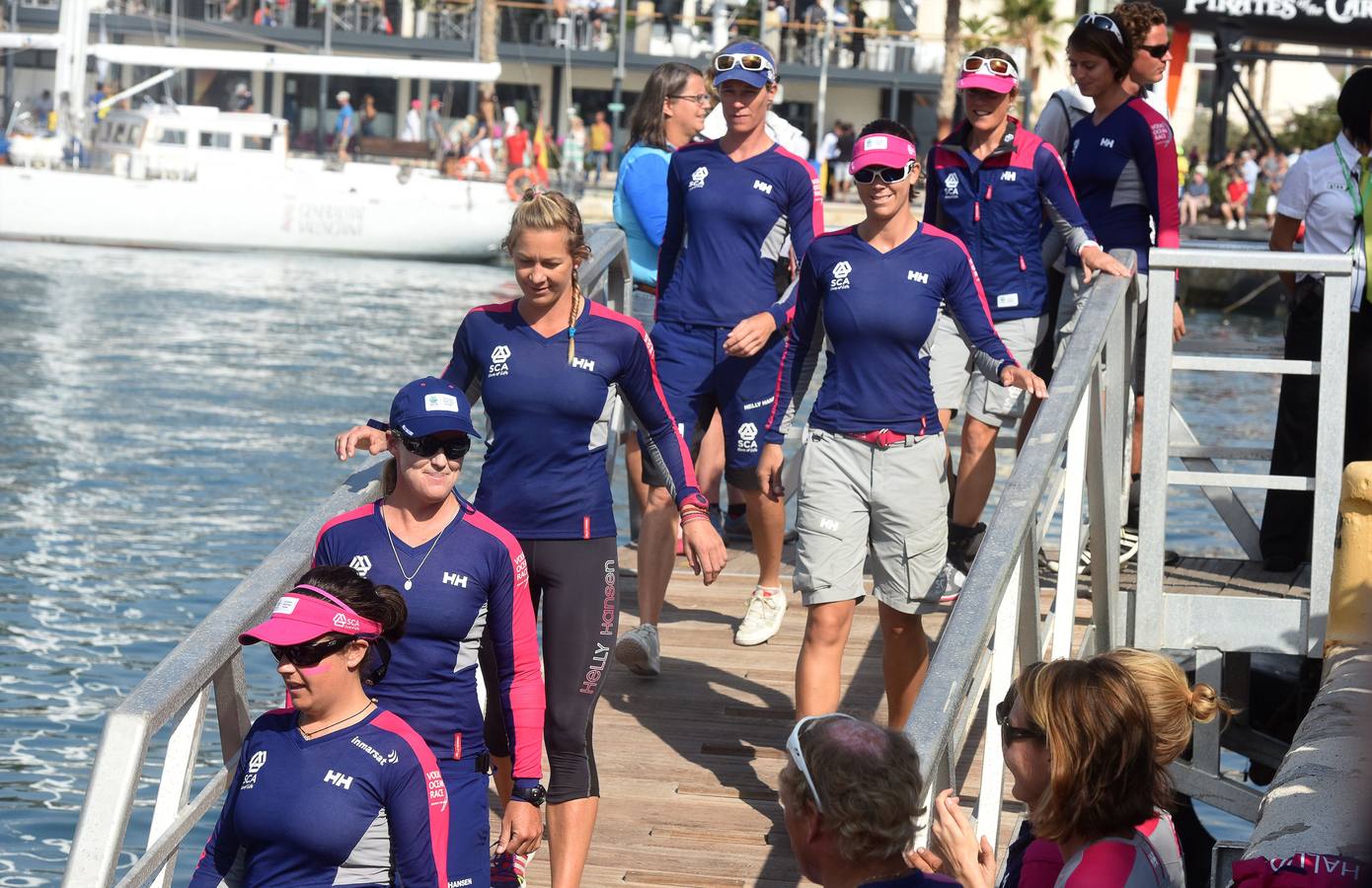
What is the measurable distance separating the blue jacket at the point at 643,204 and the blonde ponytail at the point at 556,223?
8.25 feet

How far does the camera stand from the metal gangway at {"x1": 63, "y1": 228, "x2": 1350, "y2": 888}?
372cm

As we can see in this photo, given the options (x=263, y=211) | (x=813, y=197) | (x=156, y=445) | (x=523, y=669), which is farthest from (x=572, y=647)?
(x=263, y=211)

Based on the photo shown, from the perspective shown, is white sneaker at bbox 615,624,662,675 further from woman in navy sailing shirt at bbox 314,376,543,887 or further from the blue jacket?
woman in navy sailing shirt at bbox 314,376,543,887

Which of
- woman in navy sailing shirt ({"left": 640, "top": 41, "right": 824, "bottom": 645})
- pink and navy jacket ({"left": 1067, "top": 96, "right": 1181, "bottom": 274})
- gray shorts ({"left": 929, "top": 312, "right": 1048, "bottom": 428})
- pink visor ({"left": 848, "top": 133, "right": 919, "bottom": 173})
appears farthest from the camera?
pink and navy jacket ({"left": 1067, "top": 96, "right": 1181, "bottom": 274})

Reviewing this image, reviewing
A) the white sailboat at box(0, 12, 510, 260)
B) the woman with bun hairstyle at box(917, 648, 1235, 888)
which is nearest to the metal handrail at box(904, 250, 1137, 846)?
the woman with bun hairstyle at box(917, 648, 1235, 888)

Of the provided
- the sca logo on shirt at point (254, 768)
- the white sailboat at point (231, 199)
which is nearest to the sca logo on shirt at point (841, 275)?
the sca logo on shirt at point (254, 768)

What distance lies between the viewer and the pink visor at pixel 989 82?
6707 mm

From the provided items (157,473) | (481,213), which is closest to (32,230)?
(481,213)

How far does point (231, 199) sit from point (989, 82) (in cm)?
3804

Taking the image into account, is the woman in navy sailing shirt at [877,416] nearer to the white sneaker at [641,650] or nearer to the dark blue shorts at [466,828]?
the white sneaker at [641,650]

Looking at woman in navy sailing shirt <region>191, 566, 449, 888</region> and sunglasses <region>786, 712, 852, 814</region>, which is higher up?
sunglasses <region>786, 712, 852, 814</region>

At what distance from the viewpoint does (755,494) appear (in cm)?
698

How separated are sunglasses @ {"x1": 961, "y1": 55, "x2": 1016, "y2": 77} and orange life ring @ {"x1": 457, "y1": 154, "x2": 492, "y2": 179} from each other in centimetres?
3851

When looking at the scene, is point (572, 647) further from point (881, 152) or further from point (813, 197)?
point (813, 197)
